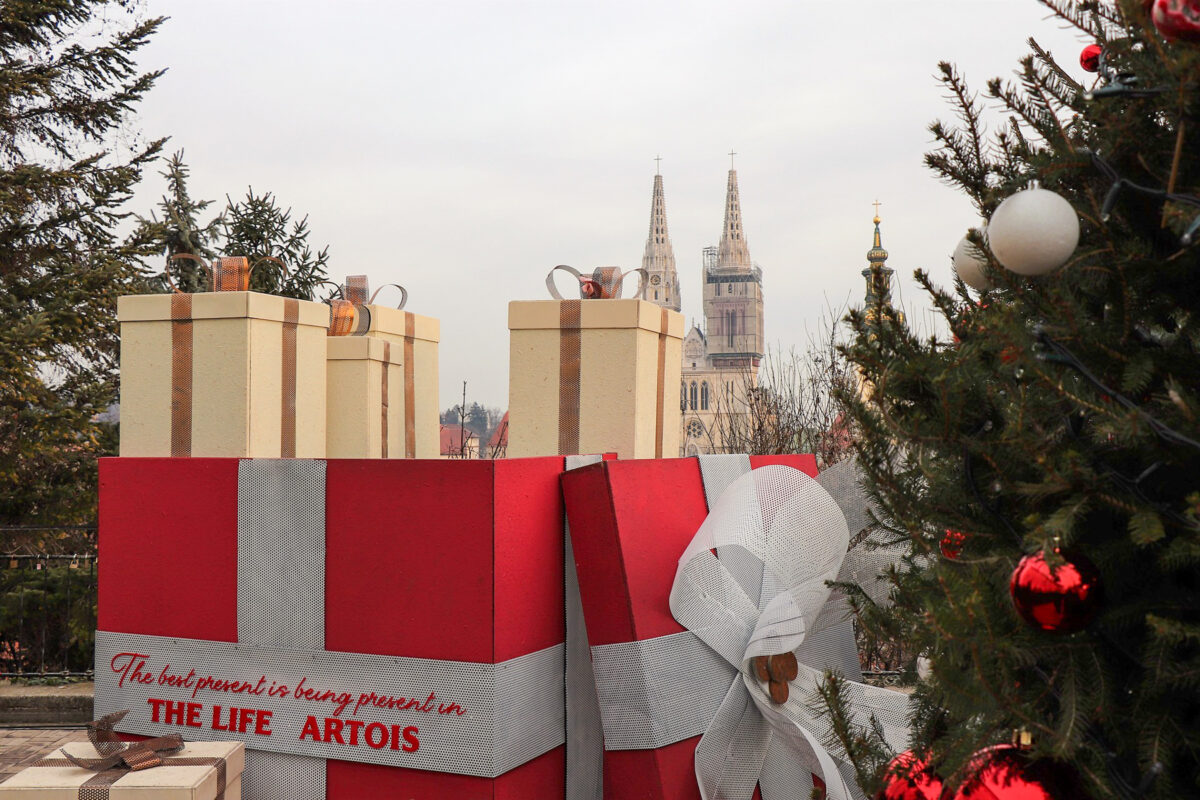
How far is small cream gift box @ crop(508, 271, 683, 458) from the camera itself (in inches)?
128

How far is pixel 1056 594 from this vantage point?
1.16 meters

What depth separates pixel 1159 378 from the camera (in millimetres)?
1281

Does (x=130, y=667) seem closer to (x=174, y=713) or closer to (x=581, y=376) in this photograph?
(x=174, y=713)

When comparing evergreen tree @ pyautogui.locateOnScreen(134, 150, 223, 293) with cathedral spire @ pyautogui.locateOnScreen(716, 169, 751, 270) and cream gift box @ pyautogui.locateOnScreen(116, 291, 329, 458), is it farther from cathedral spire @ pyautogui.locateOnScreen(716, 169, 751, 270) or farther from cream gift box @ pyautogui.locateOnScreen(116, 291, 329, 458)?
cathedral spire @ pyautogui.locateOnScreen(716, 169, 751, 270)

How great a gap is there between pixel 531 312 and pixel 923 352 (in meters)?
1.84

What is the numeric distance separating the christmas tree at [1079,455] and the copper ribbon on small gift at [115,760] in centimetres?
166

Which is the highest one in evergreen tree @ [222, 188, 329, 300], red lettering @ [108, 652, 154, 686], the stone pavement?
evergreen tree @ [222, 188, 329, 300]

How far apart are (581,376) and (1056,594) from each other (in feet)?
7.36

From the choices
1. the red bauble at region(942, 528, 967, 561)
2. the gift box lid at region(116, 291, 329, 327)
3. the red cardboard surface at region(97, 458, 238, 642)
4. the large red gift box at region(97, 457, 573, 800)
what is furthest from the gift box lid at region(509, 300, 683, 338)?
the red bauble at region(942, 528, 967, 561)

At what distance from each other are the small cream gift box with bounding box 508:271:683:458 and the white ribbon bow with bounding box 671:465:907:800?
78 centimetres

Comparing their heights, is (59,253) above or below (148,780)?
above

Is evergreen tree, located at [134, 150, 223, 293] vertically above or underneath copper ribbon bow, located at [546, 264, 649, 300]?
above

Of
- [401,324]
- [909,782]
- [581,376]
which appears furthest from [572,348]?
[909,782]

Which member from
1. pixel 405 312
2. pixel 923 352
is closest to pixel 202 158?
pixel 405 312
